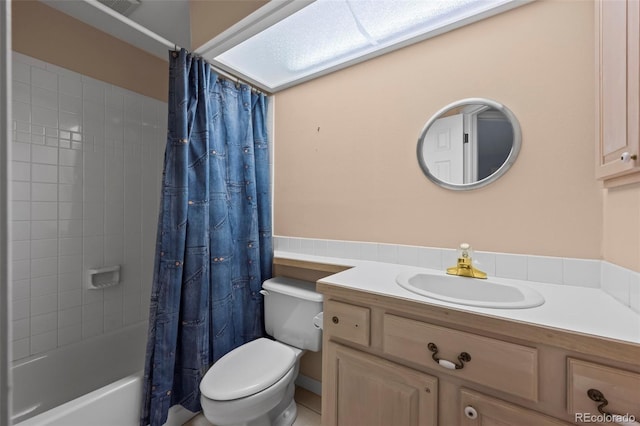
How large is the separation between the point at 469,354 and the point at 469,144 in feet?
3.16

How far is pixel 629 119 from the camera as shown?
0.76m

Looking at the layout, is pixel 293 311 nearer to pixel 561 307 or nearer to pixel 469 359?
pixel 469 359

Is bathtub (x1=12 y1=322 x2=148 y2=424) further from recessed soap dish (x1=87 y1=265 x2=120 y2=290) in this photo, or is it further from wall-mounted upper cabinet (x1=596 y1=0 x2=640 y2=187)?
wall-mounted upper cabinet (x1=596 y1=0 x2=640 y2=187)

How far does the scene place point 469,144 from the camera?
1317 mm

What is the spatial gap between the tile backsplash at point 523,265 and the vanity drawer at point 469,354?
0.40 m

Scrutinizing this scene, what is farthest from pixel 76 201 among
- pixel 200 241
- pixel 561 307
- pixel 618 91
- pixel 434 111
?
pixel 618 91

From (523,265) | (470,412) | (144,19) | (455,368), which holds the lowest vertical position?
(470,412)

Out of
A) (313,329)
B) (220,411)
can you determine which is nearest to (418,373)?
(313,329)

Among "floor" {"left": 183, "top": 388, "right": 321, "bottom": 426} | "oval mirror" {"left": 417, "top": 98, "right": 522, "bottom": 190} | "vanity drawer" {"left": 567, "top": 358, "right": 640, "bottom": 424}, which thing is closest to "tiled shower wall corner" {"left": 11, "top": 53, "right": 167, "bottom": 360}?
"floor" {"left": 183, "top": 388, "right": 321, "bottom": 426}

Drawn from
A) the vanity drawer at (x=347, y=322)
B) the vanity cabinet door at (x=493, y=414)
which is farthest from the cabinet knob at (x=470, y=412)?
the vanity drawer at (x=347, y=322)

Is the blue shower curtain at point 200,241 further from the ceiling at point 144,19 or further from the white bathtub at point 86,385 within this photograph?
the ceiling at point 144,19

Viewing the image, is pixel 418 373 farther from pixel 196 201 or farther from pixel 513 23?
pixel 513 23

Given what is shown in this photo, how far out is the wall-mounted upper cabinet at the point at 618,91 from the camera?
0.74 meters

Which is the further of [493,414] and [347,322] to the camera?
[347,322]
